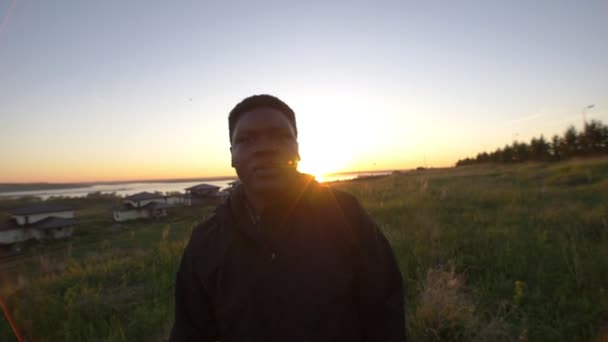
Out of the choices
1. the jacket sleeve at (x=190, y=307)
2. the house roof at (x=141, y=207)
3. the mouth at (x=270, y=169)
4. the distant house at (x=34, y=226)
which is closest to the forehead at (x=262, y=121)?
the mouth at (x=270, y=169)

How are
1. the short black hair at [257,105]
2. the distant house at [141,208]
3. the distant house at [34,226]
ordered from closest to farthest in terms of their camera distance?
the short black hair at [257,105] → the distant house at [34,226] → the distant house at [141,208]

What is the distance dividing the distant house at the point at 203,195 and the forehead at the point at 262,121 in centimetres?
4809

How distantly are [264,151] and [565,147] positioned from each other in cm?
6198

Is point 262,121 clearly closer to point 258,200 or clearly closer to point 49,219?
point 258,200

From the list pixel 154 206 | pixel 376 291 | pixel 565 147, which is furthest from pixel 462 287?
pixel 565 147

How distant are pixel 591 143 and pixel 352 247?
58740 mm

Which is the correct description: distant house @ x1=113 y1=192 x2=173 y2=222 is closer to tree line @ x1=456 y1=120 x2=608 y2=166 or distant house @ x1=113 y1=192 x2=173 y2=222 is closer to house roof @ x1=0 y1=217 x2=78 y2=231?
house roof @ x1=0 y1=217 x2=78 y2=231

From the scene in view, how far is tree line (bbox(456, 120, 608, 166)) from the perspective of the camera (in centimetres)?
3728

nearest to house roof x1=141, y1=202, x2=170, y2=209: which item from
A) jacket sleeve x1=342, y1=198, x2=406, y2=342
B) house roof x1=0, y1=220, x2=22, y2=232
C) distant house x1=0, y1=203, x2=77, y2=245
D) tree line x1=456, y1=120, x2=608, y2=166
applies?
distant house x1=0, y1=203, x2=77, y2=245

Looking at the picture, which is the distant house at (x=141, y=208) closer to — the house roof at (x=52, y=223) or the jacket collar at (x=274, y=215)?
the house roof at (x=52, y=223)

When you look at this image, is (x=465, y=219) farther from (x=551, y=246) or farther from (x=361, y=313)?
(x=361, y=313)

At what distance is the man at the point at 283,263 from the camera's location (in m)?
1.32

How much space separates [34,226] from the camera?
24562 millimetres

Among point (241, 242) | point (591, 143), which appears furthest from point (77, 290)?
point (591, 143)
